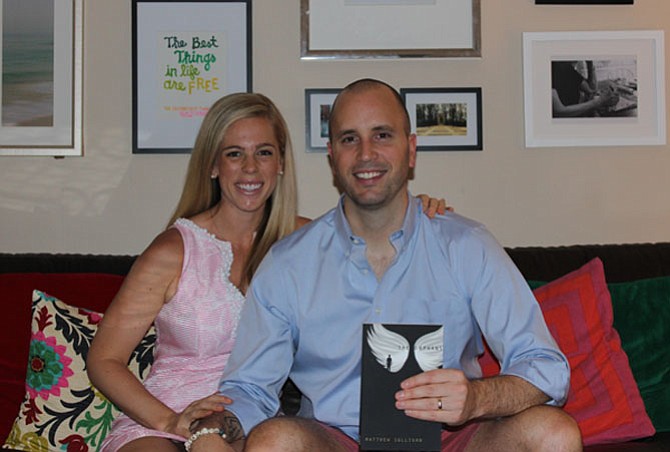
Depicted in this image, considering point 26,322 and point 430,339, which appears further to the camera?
point 26,322

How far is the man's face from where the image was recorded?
2.09m

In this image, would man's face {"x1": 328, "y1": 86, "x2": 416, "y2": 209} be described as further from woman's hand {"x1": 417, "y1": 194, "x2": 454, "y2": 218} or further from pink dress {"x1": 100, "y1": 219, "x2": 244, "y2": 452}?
pink dress {"x1": 100, "y1": 219, "x2": 244, "y2": 452}

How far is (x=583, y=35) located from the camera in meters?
3.04

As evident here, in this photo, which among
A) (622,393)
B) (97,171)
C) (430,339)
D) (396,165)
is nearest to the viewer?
(430,339)

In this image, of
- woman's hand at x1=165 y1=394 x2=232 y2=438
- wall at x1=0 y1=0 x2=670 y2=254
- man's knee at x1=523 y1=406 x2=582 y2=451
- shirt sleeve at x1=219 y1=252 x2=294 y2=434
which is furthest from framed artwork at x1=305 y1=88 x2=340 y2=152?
man's knee at x1=523 y1=406 x2=582 y2=451

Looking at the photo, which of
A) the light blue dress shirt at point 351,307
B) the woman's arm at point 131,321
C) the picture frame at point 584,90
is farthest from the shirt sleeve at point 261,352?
the picture frame at point 584,90

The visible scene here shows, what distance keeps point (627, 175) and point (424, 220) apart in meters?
1.20

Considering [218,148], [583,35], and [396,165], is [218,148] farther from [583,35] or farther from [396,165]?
[583,35]

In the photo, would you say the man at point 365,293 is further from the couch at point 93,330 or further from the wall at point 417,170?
the wall at point 417,170

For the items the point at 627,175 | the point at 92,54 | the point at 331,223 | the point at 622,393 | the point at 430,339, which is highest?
the point at 92,54

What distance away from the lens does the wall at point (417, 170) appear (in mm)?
3006

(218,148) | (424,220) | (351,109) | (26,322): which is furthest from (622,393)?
(26,322)

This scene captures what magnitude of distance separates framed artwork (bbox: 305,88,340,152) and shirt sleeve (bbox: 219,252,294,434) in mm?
A: 936

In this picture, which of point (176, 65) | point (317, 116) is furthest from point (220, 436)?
point (176, 65)
